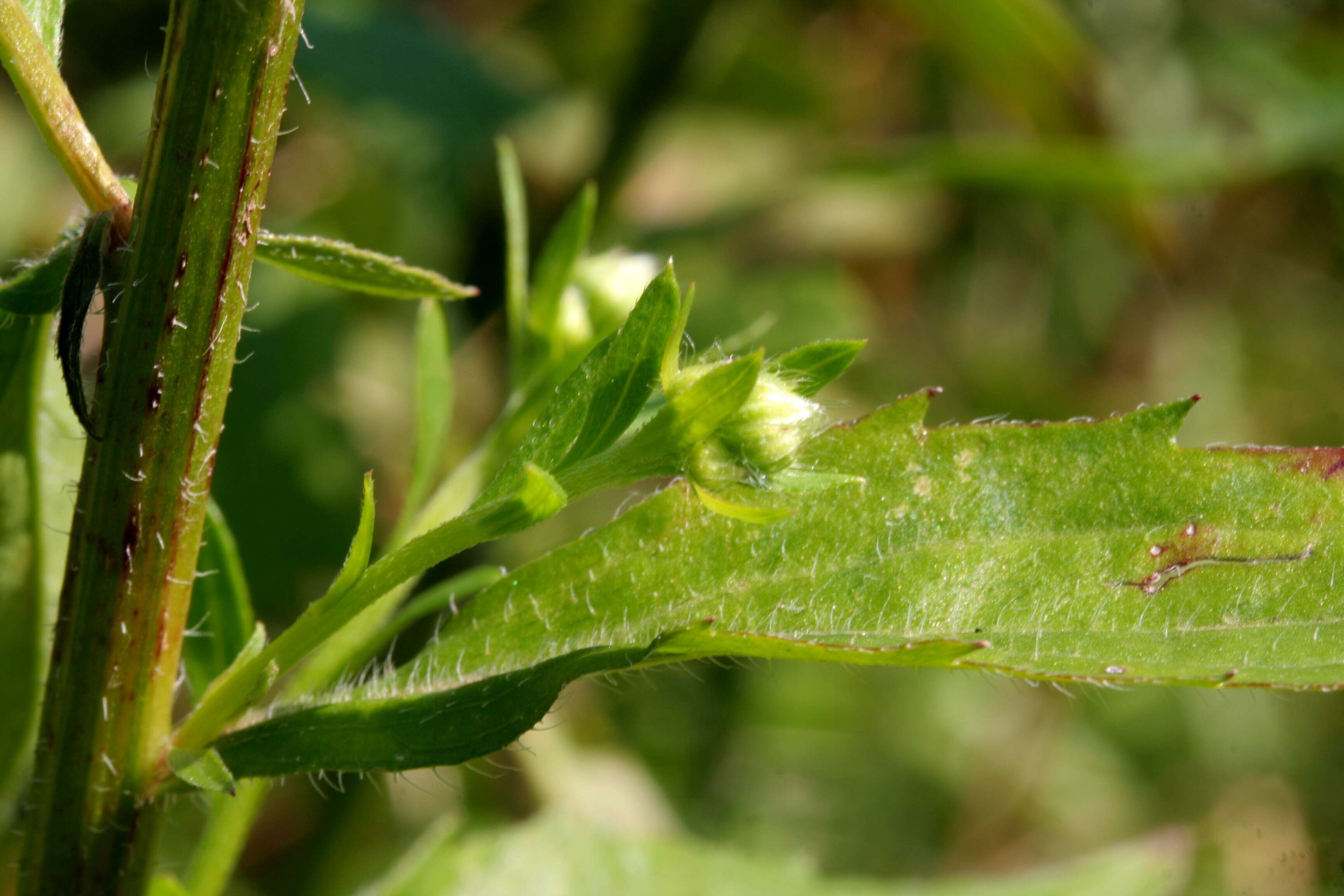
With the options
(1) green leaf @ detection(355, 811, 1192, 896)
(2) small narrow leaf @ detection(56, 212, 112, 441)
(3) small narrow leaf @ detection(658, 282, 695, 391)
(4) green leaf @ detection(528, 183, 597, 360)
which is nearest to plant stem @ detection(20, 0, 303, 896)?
(2) small narrow leaf @ detection(56, 212, 112, 441)

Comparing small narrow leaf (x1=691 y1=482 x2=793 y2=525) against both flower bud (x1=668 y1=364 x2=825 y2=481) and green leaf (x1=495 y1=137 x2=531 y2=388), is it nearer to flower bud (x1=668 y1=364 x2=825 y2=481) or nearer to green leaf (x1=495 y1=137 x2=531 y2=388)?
flower bud (x1=668 y1=364 x2=825 y2=481)

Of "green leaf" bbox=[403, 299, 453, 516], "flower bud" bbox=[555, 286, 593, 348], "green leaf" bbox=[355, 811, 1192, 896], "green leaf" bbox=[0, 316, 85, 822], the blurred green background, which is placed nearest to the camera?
"green leaf" bbox=[0, 316, 85, 822]

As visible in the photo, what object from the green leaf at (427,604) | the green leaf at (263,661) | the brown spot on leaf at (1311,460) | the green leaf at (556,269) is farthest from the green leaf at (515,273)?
the brown spot on leaf at (1311,460)

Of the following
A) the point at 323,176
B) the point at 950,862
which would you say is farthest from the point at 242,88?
the point at 950,862

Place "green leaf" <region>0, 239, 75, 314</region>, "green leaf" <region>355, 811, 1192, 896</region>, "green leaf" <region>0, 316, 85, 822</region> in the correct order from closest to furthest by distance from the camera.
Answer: "green leaf" <region>0, 239, 75, 314</region> < "green leaf" <region>0, 316, 85, 822</region> < "green leaf" <region>355, 811, 1192, 896</region>

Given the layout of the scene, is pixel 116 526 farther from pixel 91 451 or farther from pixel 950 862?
pixel 950 862

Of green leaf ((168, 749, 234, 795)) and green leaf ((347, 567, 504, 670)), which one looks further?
green leaf ((347, 567, 504, 670))

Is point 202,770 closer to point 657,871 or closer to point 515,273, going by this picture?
point 515,273

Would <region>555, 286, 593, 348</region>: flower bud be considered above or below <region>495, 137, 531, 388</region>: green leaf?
below
